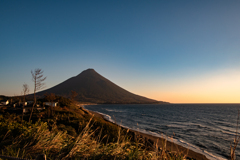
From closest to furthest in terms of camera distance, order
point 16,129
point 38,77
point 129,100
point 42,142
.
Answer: point 42,142 → point 16,129 → point 38,77 → point 129,100

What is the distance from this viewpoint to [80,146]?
136 inches

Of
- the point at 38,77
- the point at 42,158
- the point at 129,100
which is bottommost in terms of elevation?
the point at 129,100

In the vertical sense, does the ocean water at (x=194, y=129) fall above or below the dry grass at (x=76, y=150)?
below

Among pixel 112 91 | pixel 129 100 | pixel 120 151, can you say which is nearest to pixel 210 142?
pixel 120 151

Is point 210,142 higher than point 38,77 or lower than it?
lower

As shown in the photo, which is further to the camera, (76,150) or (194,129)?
(194,129)

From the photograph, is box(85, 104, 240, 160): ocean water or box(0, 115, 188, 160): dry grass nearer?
box(0, 115, 188, 160): dry grass

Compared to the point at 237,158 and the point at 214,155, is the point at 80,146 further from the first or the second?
the point at 237,158

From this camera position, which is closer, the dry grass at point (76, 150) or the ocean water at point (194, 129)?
the dry grass at point (76, 150)

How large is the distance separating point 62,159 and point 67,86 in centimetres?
19998

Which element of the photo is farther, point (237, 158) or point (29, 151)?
point (237, 158)

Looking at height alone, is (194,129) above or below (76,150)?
below

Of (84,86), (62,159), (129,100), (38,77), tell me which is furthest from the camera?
(84,86)

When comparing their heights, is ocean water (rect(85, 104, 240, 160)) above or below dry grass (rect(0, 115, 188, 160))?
below
